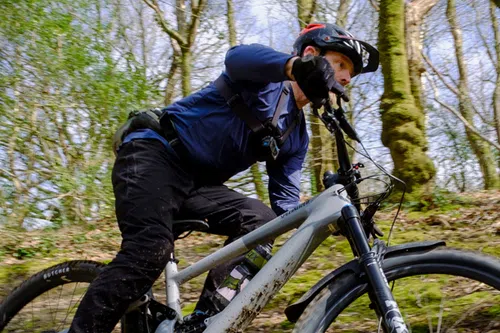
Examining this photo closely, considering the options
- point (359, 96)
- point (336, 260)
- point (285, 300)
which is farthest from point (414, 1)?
point (285, 300)

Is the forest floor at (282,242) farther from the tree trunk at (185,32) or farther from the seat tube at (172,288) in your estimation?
the tree trunk at (185,32)

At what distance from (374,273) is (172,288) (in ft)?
3.96

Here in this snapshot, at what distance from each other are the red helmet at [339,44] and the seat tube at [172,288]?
4.19 feet

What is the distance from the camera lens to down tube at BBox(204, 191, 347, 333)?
2.45 m

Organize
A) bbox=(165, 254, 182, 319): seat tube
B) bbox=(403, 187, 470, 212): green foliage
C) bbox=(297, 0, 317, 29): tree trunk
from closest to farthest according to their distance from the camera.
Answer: bbox=(165, 254, 182, 319): seat tube, bbox=(403, 187, 470, 212): green foliage, bbox=(297, 0, 317, 29): tree trunk

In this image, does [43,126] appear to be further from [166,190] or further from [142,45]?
[166,190]

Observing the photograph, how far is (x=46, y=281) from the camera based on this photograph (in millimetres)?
3275

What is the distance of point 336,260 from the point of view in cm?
532

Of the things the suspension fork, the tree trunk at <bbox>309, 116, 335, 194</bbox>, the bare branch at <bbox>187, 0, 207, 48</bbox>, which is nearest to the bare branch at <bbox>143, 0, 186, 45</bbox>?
the bare branch at <bbox>187, 0, 207, 48</bbox>

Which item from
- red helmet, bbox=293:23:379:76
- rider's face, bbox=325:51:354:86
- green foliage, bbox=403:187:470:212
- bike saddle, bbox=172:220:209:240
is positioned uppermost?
red helmet, bbox=293:23:379:76

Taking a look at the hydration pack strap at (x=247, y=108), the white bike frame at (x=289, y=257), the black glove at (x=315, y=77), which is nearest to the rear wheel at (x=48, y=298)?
the white bike frame at (x=289, y=257)

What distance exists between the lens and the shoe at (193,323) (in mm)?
2792

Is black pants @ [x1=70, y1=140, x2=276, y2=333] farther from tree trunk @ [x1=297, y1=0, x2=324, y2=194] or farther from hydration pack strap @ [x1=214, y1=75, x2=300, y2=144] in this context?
tree trunk @ [x1=297, y1=0, x2=324, y2=194]

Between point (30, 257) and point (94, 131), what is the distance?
285cm
